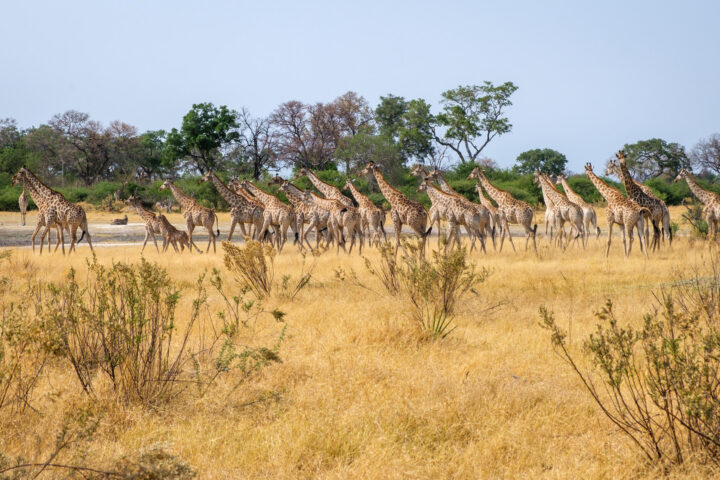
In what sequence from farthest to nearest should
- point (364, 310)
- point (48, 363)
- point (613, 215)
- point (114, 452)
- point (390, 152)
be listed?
point (390, 152) < point (613, 215) < point (364, 310) < point (48, 363) < point (114, 452)

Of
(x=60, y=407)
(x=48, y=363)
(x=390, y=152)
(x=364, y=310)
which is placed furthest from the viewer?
(x=390, y=152)

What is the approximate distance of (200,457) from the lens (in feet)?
11.3

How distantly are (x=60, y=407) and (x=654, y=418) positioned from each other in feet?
12.2

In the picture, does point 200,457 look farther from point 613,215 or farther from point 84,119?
point 84,119

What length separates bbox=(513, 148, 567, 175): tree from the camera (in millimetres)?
56438

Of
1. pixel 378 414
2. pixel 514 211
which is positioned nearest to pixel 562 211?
pixel 514 211

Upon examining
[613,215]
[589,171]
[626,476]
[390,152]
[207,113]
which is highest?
[207,113]

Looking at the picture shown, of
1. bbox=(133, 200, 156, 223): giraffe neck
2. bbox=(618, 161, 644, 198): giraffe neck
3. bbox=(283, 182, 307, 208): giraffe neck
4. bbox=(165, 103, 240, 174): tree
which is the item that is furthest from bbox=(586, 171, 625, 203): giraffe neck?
bbox=(165, 103, 240, 174): tree

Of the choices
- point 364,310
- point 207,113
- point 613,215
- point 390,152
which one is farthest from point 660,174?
point 364,310

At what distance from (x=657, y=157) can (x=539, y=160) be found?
968 cm

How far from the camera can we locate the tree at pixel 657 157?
54.6 meters

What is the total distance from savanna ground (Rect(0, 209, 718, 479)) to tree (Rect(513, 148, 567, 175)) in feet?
169

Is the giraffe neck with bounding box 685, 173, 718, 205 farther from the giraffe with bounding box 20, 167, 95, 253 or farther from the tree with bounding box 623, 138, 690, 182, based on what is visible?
the tree with bounding box 623, 138, 690, 182

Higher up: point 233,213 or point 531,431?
point 233,213
